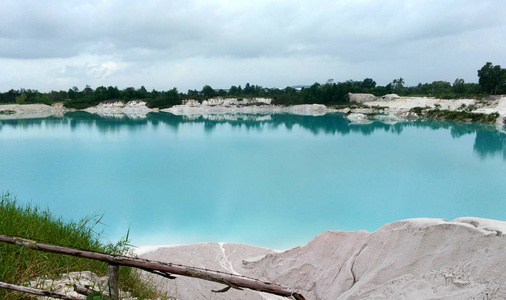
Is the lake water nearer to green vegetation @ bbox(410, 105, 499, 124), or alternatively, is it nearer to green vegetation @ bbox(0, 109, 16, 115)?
green vegetation @ bbox(410, 105, 499, 124)

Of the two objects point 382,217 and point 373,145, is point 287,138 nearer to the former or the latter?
point 373,145

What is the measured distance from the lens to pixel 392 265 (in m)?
3.78

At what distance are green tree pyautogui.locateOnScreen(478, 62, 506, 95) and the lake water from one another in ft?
63.0

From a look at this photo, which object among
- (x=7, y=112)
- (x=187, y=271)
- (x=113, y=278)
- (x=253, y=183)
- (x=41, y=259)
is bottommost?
(x=253, y=183)

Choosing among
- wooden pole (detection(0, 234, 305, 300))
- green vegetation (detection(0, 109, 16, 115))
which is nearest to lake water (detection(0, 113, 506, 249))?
wooden pole (detection(0, 234, 305, 300))

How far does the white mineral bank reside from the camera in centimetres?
307

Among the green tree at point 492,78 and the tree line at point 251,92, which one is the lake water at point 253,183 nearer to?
the green tree at point 492,78

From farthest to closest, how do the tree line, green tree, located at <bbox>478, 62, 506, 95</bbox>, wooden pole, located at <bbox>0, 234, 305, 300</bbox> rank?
the tree line
green tree, located at <bbox>478, 62, 506, 95</bbox>
wooden pole, located at <bbox>0, 234, 305, 300</bbox>

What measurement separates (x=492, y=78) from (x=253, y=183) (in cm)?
3811

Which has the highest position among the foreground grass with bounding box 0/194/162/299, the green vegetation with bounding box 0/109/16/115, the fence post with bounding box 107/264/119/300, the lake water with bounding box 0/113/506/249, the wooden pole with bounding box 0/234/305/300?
the green vegetation with bounding box 0/109/16/115

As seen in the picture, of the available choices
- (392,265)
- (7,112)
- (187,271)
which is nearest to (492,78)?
(392,265)

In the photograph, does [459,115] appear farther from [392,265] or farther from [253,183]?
[392,265]

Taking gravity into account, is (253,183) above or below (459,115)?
below

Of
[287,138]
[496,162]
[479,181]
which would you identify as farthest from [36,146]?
[496,162]
